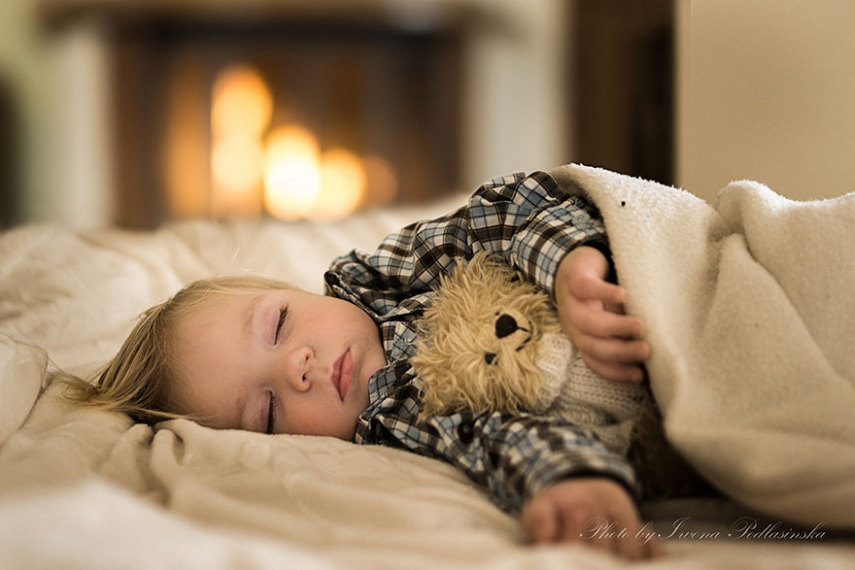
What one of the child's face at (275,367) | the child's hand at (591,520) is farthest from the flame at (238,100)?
the child's hand at (591,520)

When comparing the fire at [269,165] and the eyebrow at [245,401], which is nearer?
the eyebrow at [245,401]

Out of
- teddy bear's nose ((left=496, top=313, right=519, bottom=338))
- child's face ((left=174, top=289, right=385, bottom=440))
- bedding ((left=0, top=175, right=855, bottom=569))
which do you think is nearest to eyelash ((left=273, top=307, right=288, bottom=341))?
child's face ((left=174, top=289, right=385, bottom=440))

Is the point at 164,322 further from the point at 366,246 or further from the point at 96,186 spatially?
the point at 96,186

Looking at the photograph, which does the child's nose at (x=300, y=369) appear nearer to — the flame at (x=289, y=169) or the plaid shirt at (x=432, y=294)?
the plaid shirt at (x=432, y=294)

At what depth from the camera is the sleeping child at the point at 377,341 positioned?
668 millimetres

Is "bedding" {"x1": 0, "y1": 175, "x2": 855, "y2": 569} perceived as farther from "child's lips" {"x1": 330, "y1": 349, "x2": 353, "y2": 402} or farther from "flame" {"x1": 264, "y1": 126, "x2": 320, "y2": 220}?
"flame" {"x1": 264, "y1": 126, "x2": 320, "y2": 220}

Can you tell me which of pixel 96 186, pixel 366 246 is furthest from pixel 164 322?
pixel 96 186

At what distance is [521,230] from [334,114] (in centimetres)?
228

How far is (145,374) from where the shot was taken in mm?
863

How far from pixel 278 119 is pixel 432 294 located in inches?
87.7

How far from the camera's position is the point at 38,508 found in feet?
1.42

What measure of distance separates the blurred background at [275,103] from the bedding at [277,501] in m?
1.94

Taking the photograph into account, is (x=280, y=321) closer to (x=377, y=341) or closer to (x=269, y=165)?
(x=377, y=341)

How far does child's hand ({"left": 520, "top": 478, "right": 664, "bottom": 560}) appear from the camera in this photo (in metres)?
0.52
